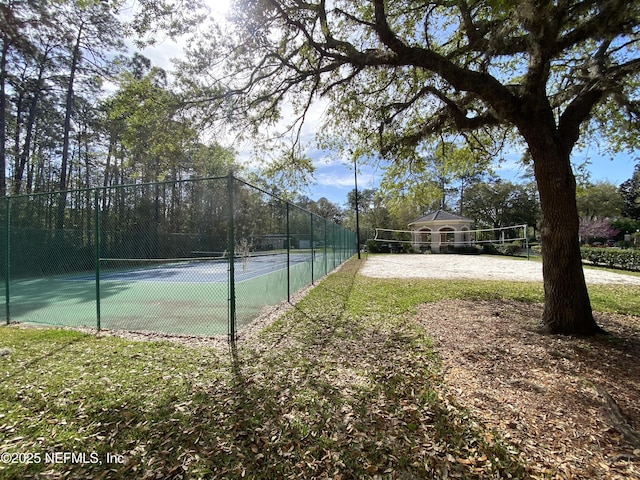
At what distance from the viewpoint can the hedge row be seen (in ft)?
45.4

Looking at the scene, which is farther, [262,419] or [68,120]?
[68,120]

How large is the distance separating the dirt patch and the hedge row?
12534 mm

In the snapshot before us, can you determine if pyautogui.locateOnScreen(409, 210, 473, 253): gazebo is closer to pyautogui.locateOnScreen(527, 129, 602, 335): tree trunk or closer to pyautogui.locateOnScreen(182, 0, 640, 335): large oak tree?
pyautogui.locateOnScreen(182, 0, 640, 335): large oak tree

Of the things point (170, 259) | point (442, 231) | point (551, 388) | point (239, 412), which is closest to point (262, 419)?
point (239, 412)

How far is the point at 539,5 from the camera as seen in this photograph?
3.35 meters

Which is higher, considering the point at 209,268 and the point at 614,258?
the point at 209,268

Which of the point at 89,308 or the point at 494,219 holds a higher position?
the point at 494,219

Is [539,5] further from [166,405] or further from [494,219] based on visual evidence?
[494,219]

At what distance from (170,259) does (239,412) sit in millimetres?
3270

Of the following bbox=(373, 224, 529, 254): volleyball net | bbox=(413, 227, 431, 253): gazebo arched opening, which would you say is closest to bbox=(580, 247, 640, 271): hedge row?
Answer: bbox=(373, 224, 529, 254): volleyball net

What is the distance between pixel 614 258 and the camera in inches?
595

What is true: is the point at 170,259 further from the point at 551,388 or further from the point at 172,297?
the point at 551,388

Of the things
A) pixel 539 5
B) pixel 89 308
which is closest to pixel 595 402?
pixel 539 5

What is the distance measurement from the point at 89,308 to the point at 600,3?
9.89 m
